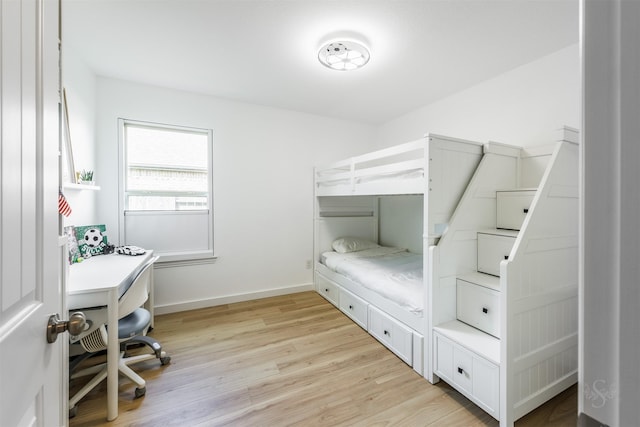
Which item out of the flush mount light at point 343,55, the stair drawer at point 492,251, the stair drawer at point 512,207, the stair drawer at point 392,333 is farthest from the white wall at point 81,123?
the stair drawer at point 512,207

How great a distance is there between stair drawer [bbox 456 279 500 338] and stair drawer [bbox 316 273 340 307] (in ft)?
4.45

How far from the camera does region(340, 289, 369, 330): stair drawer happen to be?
2383 mm

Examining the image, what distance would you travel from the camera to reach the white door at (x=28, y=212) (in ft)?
1.44

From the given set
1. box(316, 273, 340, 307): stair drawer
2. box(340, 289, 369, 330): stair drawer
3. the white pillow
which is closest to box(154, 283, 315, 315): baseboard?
box(316, 273, 340, 307): stair drawer

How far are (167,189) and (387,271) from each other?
8.14 ft

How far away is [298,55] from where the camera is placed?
79.7 inches

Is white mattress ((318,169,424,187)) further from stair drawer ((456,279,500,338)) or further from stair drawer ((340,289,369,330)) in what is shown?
stair drawer ((340,289,369,330))

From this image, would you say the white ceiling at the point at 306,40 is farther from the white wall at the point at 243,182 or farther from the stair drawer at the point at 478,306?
the stair drawer at the point at 478,306

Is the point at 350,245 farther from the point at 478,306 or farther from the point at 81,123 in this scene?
the point at 81,123

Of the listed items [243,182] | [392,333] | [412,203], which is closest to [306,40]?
[243,182]

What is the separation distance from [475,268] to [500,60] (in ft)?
5.63
